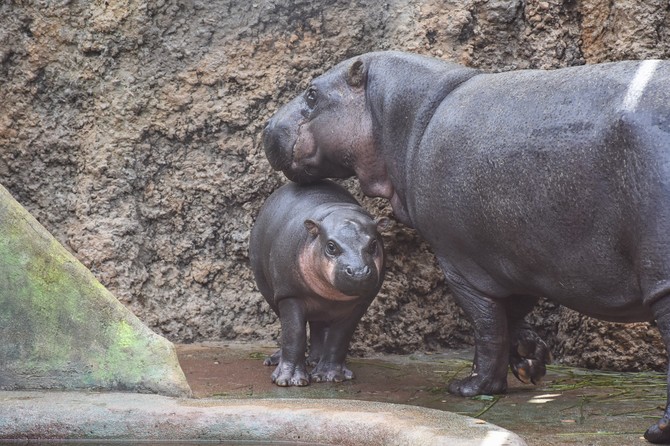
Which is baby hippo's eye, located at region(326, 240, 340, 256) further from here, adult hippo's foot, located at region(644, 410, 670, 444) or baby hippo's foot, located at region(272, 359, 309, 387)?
A: adult hippo's foot, located at region(644, 410, 670, 444)

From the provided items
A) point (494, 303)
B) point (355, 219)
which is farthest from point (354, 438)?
point (355, 219)

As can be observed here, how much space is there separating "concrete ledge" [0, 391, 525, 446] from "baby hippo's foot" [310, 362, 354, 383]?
1702 millimetres

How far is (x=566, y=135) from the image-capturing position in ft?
13.7

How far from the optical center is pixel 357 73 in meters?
5.56

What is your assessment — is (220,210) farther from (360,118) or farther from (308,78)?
(360,118)

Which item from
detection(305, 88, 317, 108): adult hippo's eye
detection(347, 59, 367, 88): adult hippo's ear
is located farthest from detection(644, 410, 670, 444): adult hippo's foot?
detection(305, 88, 317, 108): adult hippo's eye

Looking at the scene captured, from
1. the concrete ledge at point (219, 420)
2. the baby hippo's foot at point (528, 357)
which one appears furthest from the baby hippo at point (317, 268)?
the concrete ledge at point (219, 420)

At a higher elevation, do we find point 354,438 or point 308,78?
point 308,78

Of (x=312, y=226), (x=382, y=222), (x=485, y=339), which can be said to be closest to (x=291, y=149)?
(x=312, y=226)

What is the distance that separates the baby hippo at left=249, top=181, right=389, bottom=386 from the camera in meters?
5.36

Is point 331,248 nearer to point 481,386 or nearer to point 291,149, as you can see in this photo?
point 291,149

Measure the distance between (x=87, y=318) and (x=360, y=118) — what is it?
1856 mm

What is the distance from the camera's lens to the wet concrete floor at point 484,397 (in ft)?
13.8

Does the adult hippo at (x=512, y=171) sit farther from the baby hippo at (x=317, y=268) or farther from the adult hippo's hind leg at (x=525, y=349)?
the baby hippo at (x=317, y=268)
